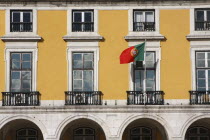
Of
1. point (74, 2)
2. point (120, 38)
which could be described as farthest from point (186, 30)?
point (74, 2)

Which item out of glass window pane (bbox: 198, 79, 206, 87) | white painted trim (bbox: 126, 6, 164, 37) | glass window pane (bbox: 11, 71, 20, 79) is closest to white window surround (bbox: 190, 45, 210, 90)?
glass window pane (bbox: 198, 79, 206, 87)

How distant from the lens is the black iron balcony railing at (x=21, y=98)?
3300cm

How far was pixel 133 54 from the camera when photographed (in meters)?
32.7

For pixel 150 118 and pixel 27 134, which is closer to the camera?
pixel 150 118

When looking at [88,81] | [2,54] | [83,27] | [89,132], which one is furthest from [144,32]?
[2,54]

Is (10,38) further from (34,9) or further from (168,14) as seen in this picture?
(168,14)

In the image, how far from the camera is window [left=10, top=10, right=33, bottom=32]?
33.8 meters

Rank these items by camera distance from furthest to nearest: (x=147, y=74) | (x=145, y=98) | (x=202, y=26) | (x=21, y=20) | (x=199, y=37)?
(x=21, y=20), (x=202, y=26), (x=147, y=74), (x=199, y=37), (x=145, y=98)

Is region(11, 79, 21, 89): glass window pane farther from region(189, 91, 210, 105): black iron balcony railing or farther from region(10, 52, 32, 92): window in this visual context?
region(189, 91, 210, 105): black iron balcony railing

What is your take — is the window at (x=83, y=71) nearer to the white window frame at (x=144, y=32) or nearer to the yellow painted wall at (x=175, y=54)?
the white window frame at (x=144, y=32)

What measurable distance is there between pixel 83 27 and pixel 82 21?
0.33m

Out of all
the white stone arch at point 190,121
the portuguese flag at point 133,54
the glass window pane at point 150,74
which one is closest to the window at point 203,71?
the white stone arch at point 190,121

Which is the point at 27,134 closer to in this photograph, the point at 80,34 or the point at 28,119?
the point at 28,119

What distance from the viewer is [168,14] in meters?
33.9
